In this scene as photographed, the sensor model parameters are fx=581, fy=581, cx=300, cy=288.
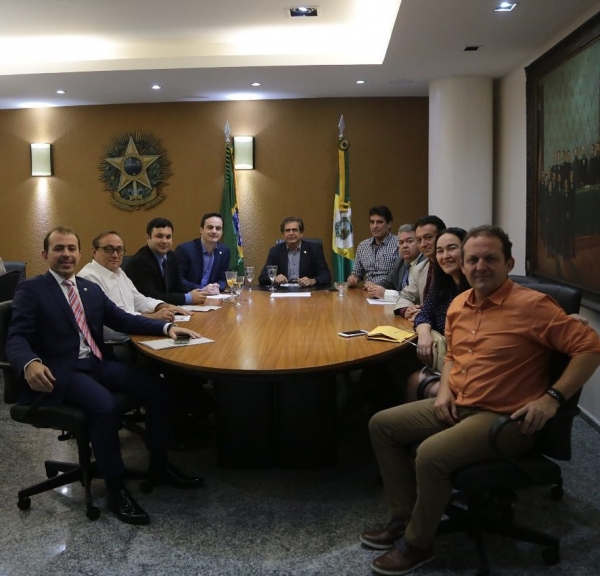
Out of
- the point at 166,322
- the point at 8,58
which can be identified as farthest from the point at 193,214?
the point at 166,322

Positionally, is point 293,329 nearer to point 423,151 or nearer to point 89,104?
point 423,151

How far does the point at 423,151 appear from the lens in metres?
6.50

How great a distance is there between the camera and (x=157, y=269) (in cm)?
392

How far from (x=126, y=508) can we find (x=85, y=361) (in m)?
0.69

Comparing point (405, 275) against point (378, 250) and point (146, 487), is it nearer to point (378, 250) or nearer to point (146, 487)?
→ point (378, 250)

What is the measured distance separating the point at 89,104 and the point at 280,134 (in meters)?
2.23

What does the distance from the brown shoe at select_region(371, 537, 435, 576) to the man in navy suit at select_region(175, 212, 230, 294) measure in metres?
2.87

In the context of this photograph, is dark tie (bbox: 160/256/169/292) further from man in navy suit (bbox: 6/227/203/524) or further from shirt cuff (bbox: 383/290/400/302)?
shirt cuff (bbox: 383/290/400/302)

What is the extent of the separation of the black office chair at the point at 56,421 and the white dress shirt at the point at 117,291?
1.71 feet

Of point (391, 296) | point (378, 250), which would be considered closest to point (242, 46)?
point (378, 250)

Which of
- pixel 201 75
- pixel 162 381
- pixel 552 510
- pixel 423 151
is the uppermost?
pixel 201 75

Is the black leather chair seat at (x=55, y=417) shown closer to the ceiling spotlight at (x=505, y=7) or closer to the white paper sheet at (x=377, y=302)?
the white paper sheet at (x=377, y=302)

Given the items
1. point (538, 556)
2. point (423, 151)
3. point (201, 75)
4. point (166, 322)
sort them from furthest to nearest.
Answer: point (423, 151) → point (201, 75) → point (166, 322) → point (538, 556)

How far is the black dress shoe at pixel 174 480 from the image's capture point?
2744 mm
